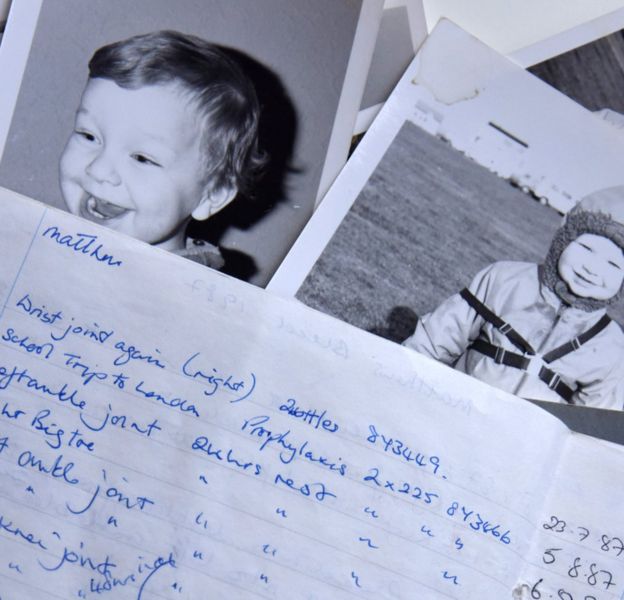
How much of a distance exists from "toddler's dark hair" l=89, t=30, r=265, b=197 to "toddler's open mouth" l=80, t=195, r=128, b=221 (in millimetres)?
54

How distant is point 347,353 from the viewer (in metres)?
0.44

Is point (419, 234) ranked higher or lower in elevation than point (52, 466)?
higher

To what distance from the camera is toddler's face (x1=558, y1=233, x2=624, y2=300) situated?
0.47m

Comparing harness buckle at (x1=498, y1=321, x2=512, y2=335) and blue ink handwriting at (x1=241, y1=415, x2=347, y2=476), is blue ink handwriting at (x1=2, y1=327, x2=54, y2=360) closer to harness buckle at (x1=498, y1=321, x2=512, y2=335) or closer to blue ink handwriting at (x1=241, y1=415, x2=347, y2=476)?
blue ink handwriting at (x1=241, y1=415, x2=347, y2=476)

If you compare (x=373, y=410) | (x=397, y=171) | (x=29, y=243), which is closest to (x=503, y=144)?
(x=397, y=171)

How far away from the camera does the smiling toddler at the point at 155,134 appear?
16.9 inches

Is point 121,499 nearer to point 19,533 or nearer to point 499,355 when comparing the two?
point 19,533

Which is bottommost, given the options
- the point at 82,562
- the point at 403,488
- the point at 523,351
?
the point at 82,562

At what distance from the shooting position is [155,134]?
0.43 metres

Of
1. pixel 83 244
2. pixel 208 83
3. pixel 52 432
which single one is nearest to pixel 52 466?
pixel 52 432

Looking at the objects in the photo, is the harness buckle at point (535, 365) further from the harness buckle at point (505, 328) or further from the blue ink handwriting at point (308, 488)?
the blue ink handwriting at point (308, 488)

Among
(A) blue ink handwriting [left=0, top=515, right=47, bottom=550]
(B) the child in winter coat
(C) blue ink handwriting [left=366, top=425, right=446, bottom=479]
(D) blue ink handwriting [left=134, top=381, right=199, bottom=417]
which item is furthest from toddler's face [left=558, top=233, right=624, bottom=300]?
(A) blue ink handwriting [left=0, top=515, right=47, bottom=550]

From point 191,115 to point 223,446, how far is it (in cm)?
19

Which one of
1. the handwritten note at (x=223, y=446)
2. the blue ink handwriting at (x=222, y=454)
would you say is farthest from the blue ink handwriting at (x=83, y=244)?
the blue ink handwriting at (x=222, y=454)
